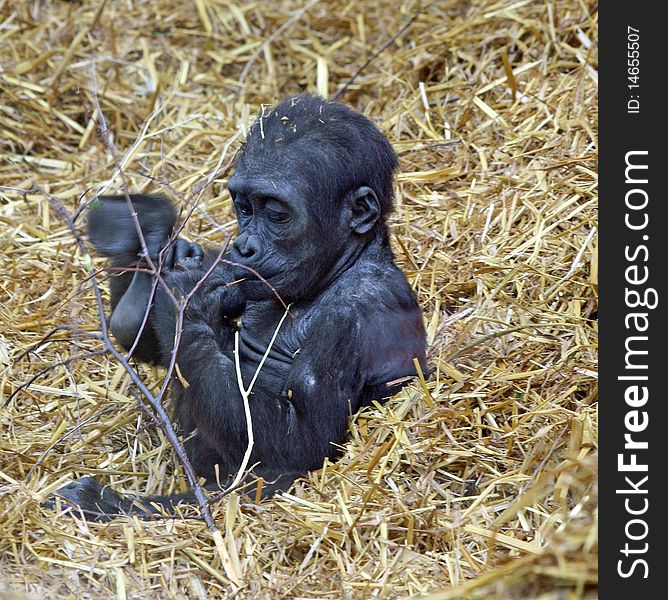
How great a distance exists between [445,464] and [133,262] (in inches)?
67.3

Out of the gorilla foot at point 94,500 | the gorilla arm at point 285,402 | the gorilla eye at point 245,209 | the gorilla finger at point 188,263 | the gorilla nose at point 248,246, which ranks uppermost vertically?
the gorilla eye at point 245,209

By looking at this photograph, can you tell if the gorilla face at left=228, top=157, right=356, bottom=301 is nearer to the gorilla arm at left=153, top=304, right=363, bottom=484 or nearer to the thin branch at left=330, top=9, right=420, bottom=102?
the gorilla arm at left=153, top=304, right=363, bottom=484

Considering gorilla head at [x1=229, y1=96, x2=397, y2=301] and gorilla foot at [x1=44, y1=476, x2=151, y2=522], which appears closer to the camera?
gorilla foot at [x1=44, y1=476, x2=151, y2=522]

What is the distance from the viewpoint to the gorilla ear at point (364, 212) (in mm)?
4902

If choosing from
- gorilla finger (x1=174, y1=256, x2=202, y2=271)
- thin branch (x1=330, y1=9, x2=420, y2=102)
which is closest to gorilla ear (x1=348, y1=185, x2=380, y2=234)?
gorilla finger (x1=174, y1=256, x2=202, y2=271)

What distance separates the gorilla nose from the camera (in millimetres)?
4766

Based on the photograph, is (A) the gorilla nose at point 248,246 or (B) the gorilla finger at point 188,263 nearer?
(A) the gorilla nose at point 248,246

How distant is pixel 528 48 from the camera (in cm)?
759

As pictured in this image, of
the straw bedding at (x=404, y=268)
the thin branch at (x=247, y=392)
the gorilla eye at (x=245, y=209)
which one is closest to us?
the straw bedding at (x=404, y=268)

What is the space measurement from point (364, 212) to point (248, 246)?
55cm
